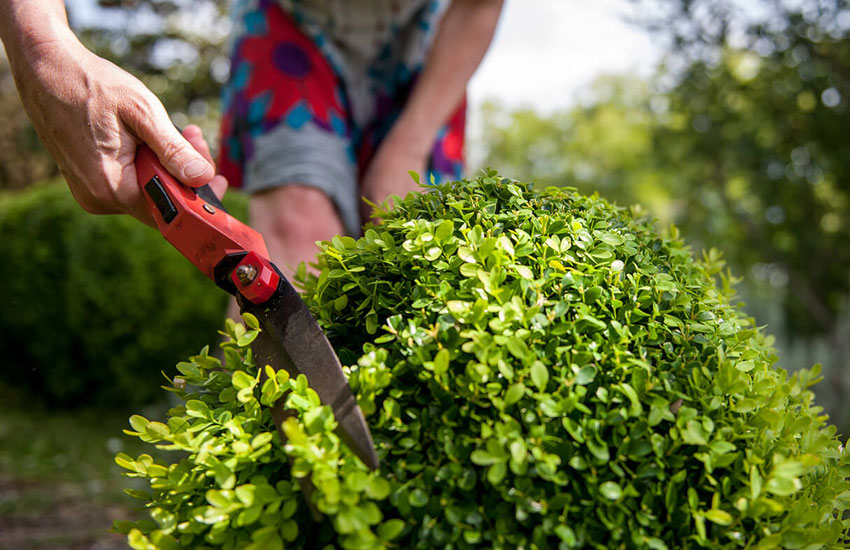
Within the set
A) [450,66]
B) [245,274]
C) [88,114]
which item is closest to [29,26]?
[88,114]

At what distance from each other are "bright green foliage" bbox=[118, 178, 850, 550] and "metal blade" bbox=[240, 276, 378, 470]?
0.03m

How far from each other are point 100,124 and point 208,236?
42 cm

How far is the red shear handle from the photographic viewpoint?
1284 millimetres

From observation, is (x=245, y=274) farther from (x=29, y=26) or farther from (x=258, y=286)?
(x=29, y=26)

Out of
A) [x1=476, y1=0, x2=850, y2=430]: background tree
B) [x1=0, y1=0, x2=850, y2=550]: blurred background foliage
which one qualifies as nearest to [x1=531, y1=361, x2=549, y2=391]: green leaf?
[x1=0, y1=0, x2=850, y2=550]: blurred background foliage

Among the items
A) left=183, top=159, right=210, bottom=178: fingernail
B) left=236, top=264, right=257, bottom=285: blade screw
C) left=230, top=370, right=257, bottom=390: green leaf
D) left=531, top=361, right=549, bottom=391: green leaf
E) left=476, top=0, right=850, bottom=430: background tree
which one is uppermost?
left=476, top=0, right=850, bottom=430: background tree

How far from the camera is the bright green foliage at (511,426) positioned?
40.0 inches

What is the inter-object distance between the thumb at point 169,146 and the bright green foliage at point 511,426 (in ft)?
1.24

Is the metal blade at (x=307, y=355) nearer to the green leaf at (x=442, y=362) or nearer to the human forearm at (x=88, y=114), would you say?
the green leaf at (x=442, y=362)

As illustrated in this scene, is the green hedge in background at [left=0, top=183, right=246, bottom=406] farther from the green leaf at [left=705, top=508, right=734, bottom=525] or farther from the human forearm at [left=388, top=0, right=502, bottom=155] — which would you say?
the green leaf at [left=705, top=508, right=734, bottom=525]

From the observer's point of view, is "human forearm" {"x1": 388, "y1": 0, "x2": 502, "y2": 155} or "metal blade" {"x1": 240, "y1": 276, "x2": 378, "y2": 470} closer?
"metal blade" {"x1": 240, "y1": 276, "x2": 378, "y2": 470}

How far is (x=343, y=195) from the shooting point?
7.47 feet

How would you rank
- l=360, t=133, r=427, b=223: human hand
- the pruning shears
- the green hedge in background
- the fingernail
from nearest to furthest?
the pruning shears < the fingernail < l=360, t=133, r=427, b=223: human hand < the green hedge in background

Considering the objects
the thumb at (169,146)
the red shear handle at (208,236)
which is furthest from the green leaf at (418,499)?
the thumb at (169,146)
